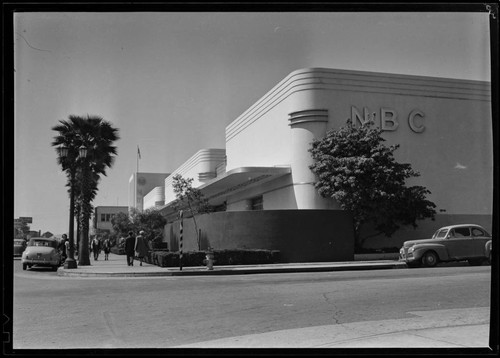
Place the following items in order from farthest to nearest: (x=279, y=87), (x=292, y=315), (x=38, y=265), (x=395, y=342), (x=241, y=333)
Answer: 1. (x=279, y=87)
2. (x=38, y=265)
3. (x=292, y=315)
4. (x=241, y=333)
5. (x=395, y=342)

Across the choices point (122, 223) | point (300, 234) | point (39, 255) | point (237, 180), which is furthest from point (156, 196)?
point (39, 255)

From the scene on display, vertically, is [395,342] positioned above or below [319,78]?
below

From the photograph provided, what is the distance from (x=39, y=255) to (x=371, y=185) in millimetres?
15577

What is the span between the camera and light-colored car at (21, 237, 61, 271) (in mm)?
24375

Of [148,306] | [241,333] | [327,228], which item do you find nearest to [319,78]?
[327,228]

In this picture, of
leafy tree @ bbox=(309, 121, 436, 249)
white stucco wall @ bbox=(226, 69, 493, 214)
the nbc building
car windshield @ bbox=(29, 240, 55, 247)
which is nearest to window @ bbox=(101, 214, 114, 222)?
the nbc building

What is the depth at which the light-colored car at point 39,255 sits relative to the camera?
24375 mm

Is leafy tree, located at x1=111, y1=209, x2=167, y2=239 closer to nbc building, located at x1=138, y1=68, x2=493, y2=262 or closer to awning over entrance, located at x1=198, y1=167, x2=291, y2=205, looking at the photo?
awning over entrance, located at x1=198, y1=167, x2=291, y2=205

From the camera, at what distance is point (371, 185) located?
26.4 meters

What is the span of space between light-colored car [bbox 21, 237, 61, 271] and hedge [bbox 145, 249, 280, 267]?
4354 mm
